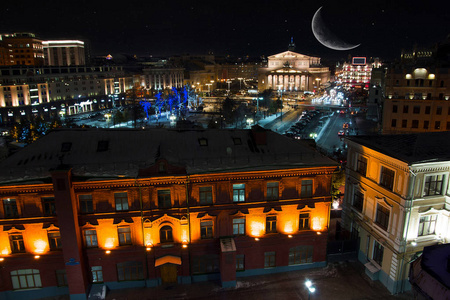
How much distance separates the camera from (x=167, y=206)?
26.4 meters

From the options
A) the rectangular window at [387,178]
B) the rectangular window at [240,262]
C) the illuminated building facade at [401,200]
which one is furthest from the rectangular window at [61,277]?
the rectangular window at [387,178]

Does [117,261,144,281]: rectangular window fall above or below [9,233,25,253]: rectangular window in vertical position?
below

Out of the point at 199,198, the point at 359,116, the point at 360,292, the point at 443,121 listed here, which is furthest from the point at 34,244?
the point at 359,116

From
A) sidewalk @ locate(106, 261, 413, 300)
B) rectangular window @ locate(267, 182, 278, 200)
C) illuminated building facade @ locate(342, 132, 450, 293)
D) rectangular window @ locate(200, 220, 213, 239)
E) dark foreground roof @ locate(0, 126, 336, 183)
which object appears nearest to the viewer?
illuminated building facade @ locate(342, 132, 450, 293)

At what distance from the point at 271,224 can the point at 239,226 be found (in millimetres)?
2782

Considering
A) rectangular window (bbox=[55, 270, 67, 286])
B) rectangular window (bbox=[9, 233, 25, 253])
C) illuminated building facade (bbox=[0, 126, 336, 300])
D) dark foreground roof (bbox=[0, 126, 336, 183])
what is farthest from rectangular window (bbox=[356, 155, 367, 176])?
rectangular window (bbox=[9, 233, 25, 253])

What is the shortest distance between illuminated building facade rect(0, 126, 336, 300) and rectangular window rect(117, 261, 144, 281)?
0.12 meters

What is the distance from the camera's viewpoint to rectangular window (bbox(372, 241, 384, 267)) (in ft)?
91.2

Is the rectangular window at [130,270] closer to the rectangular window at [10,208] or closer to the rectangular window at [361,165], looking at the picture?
the rectangular window at [10,208]

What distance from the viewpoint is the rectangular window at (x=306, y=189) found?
2784cm

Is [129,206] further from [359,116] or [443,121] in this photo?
[359,116]

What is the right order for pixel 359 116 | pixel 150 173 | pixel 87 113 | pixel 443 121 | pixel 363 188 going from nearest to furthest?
1. pixel 150 173
2. pixel 363 188
3. pixel 443 121
4. pixel 359 116
5. pixel 87 113

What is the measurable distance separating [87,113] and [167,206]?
111 metres

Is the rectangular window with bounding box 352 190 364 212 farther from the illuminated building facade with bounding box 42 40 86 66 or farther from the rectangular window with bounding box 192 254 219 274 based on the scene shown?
the illuminated building facade with bounding box 42 40 86 66
